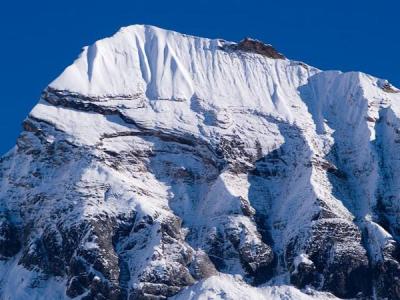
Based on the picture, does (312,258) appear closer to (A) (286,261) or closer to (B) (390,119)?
(A) (286,261)

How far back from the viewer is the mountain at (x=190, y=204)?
174 m

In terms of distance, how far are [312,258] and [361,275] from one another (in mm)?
4840

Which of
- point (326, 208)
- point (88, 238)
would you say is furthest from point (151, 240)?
point (326, 208)

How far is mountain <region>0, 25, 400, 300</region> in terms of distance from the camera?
17438 cm

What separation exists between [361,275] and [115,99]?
122 ft

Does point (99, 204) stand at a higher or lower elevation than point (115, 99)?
lower

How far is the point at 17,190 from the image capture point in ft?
618

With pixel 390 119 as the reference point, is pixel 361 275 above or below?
below

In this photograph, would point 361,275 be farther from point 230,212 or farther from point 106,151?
point 106,151

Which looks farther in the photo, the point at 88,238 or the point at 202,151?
the point at 202,151

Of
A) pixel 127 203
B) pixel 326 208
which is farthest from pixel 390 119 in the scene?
pixel 127 203

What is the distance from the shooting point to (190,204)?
187 m

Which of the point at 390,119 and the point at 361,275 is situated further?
the point at 390,119

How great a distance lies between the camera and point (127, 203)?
181 meters
